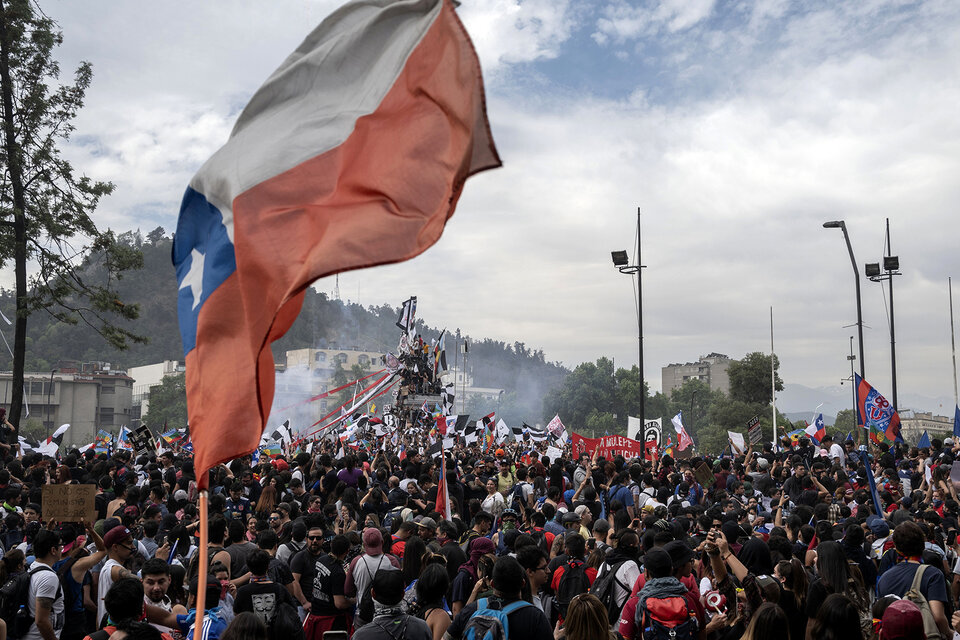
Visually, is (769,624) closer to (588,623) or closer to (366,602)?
(588,623)

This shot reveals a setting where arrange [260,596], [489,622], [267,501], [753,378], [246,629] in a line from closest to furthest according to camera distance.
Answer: [246,629]
[489,622]
[260,596]
[267,501]
[753,378]

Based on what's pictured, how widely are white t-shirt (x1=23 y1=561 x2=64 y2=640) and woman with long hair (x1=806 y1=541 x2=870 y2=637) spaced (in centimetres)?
593

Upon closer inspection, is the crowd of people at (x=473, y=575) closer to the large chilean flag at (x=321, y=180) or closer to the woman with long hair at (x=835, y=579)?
the woman with long hair at (x=835, y=579)

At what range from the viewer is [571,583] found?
7.48 m

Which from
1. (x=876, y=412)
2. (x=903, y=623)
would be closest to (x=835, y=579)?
(x=903, y=623)

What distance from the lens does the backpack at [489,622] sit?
540 cm

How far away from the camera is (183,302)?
4.98m

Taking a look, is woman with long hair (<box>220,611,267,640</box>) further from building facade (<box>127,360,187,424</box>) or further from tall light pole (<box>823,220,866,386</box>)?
building facade (<box>127,360,187,424</box>)

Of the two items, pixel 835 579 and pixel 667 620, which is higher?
pixel 835 579

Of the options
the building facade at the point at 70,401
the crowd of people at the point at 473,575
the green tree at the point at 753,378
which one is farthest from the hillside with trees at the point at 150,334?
the crowd of people at the point at 473,575

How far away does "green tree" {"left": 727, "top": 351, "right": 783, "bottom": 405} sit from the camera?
57.2 meters

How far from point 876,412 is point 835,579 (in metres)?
15.6

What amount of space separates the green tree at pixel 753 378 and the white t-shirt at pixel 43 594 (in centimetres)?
5480

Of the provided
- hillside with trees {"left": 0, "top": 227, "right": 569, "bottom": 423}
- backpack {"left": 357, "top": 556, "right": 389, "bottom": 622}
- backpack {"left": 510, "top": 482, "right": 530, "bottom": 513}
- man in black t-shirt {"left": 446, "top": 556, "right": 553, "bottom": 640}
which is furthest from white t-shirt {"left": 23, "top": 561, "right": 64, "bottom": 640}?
hillside with trees {"left": 0, "top": 227, "right": 569, "bottom": 423}
